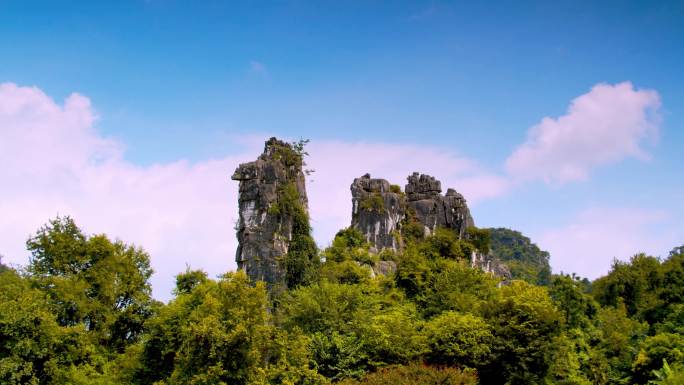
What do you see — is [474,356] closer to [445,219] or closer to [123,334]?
[123,334]

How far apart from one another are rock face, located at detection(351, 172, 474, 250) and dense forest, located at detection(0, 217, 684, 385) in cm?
1410

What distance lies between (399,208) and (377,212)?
2.73 meters

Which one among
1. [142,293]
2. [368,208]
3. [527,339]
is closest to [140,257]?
[142,293]

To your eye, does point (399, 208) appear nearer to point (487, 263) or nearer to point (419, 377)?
point (487, 263)

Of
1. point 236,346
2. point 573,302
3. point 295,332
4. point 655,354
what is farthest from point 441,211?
point 236,346

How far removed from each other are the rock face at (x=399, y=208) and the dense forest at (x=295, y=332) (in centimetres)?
1410

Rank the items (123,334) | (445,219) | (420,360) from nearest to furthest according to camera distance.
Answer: (420,360) → (123,334) → (445,219)

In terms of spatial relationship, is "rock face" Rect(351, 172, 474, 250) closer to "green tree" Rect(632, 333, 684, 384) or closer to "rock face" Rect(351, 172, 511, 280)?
"rock face" Rect(351, 172, 511, 280)

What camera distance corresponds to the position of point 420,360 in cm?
2406

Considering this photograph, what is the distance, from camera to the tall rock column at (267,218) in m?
41.8

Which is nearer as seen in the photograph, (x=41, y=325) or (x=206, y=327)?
(x=206, y=327)

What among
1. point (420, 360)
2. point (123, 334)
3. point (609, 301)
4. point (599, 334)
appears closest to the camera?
point (420, 360)

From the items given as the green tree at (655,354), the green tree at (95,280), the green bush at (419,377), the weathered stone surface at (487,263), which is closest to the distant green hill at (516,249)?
the weathered stone surface at (487,263)

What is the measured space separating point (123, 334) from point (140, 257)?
4028mm
